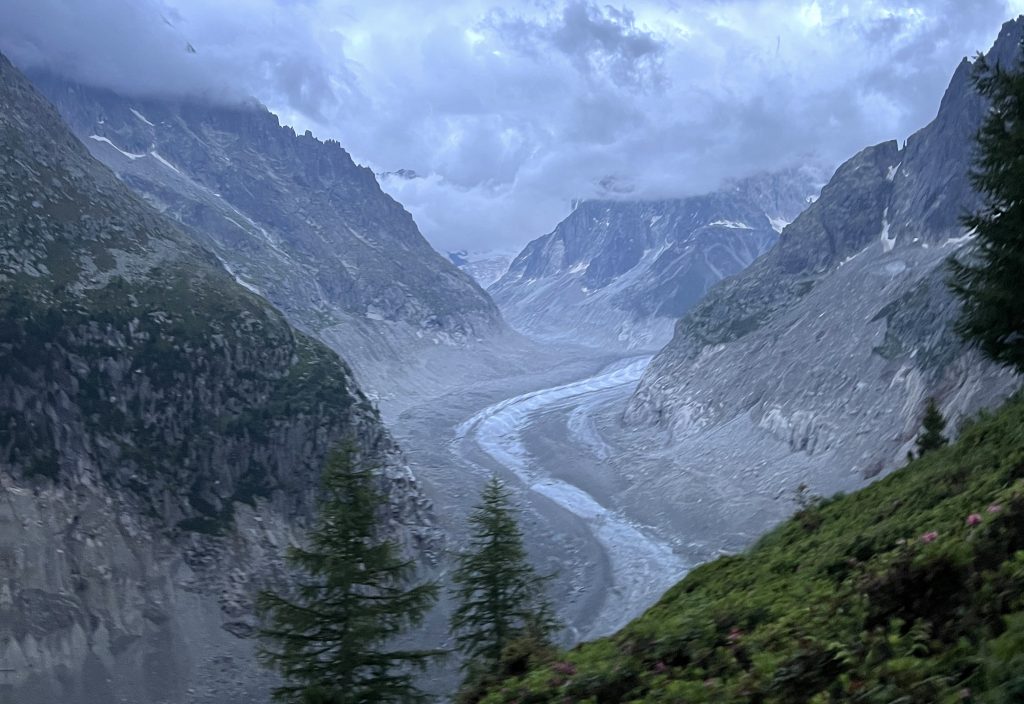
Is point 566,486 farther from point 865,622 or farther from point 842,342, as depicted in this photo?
point 865,622

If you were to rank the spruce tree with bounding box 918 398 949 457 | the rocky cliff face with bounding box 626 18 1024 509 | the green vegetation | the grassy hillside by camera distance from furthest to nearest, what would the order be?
the rocky cliff face with bounding box 626 18 1024 509 → the spruce tree with bounding box 918 398 949 457 → the green vegetation → the grassy hillside

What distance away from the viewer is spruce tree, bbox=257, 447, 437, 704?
63.7ft

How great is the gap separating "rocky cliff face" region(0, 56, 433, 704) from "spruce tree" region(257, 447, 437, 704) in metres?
44.4

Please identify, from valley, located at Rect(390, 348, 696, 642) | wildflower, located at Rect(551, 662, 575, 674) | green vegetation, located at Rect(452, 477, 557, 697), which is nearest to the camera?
wildflower, located at Rect(551, 662, 575, 674)

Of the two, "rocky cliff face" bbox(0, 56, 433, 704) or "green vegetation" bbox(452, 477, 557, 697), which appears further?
"rocky cliff face" bbox(0, 56, 433, 704)

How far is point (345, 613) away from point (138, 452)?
6493 cm

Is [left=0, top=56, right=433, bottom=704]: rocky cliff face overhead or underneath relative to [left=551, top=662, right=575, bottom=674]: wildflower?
overhead

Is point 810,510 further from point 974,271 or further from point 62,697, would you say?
point 62,697

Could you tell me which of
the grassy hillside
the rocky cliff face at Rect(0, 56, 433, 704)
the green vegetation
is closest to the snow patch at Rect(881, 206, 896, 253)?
the rocky cliff face at Rect(0, 56, 433, 704)

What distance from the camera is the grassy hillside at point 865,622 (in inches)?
263

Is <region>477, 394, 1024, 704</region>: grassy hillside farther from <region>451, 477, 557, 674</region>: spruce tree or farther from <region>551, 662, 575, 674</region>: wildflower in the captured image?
<region>451, 477, 557, 674</region>: spruce tree

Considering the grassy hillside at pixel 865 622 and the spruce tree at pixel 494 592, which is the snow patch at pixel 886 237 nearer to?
the spruce tree at pixel 494 592

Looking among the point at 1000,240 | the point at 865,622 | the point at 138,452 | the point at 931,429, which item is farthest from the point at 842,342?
the point at 865,622

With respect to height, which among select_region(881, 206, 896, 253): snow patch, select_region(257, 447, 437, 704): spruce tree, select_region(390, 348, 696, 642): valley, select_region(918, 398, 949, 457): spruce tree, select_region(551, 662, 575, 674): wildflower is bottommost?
select_region(551, 662, 575, 674): wildflower
